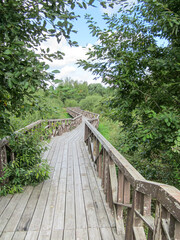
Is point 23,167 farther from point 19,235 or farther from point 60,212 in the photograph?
point 19,235

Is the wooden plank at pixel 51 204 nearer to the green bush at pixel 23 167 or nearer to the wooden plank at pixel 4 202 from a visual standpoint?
the green bush at pixel 23 167

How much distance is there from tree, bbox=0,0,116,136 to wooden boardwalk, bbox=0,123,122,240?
101 centimetres

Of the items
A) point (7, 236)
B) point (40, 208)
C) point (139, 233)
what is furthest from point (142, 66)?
point (7, 236)

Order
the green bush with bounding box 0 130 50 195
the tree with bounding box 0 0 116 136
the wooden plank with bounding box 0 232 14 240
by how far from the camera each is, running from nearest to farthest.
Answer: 1. the tree with bounding box 0 0 116 136
2. the wooden plank with bounding box 0 232 14 240
3. the green bush with bounding box 0 130 50 195

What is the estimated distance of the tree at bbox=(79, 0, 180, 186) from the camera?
95.8 inches

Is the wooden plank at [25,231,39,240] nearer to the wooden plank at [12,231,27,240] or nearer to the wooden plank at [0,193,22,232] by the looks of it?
the wooden plank at [12,231,27,240]

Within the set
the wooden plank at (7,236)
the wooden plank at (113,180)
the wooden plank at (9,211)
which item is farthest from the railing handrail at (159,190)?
the wooden plank at (9,211)

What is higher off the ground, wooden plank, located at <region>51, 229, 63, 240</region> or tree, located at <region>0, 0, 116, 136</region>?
tree, located at <region>0, 0, 116, 136</region>

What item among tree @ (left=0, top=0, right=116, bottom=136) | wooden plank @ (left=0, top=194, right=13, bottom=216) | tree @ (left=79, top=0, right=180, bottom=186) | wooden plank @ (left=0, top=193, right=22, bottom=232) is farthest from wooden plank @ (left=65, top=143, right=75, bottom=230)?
tree @ (left=0, top=0, right=116, bottom=136)

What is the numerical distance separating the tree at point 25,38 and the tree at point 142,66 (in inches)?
41.9

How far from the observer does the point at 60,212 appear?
2170 millimetres

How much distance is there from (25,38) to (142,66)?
5.67ft

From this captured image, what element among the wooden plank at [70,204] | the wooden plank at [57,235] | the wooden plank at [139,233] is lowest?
the wooden plank at [57,235]

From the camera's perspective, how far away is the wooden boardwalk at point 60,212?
1.80 m
